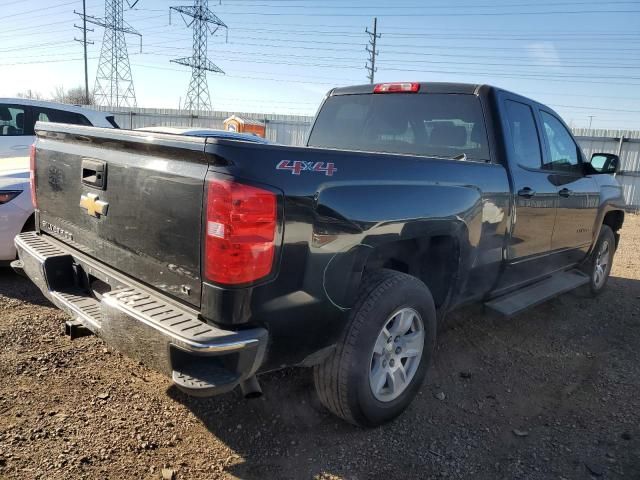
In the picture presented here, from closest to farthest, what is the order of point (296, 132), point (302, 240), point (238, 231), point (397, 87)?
point (238, 231) → point (302, 240) → point (397, 87) → point (296, 132)

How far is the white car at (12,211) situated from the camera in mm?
4488

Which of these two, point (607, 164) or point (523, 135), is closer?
point (523, 135)

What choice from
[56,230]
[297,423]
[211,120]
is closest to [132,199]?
[56,230]

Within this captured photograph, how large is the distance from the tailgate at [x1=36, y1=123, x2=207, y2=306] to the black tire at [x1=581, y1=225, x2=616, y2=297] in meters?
5.00

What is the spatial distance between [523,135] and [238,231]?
Result: 9.52 feet

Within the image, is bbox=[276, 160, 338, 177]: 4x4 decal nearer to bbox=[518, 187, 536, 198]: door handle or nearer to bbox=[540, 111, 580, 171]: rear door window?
bbox=[518, 187, 536, 198]: door handle

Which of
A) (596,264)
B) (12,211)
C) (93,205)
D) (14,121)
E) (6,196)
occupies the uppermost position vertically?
(14,121)

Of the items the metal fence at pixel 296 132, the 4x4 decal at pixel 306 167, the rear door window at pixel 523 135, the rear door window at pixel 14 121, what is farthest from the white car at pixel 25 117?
the 4x4 decal at pixel 306 167

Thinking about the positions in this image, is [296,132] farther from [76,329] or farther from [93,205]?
[76,329]

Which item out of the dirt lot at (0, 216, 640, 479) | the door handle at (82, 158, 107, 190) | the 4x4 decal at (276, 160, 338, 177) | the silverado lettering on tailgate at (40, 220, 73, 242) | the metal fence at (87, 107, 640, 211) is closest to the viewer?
the 4x4 decal at (276, 160, 338, 177)

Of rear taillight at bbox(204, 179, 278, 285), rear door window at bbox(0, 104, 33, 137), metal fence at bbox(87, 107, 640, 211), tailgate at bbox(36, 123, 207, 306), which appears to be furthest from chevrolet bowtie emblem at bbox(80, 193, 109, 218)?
metal fence at bbox(87, 107, 640, 211)

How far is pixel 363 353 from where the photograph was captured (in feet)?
8.52

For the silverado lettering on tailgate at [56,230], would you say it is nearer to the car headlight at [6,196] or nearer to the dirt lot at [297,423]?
the dirt lot at [297,423]

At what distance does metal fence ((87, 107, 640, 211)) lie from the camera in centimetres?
1666
